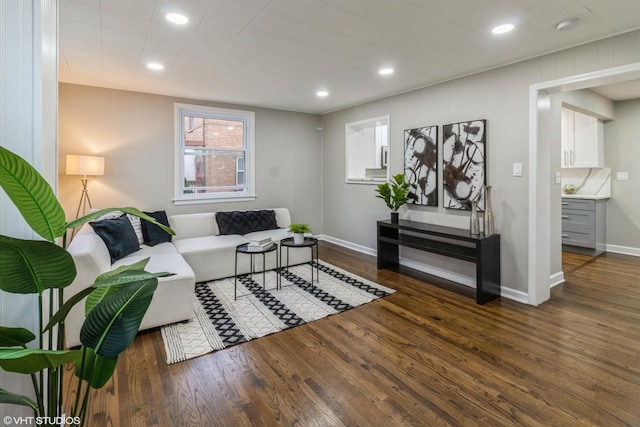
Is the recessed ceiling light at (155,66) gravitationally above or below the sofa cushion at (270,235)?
above

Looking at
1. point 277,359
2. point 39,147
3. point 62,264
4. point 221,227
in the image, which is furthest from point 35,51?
point 221,227

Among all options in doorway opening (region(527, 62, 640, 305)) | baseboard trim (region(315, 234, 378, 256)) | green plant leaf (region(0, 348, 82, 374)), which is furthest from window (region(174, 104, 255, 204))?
green plant leaf (region(0, 348, 82, 374))

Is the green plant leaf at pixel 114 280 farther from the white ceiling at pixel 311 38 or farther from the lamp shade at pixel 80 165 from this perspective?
the lamp shade at pixel 80 165

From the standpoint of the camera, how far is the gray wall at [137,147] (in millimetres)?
4082

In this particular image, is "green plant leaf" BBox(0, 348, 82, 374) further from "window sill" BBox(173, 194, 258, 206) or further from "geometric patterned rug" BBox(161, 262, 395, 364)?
"window sill" BBox(173, 194, 258, 206)

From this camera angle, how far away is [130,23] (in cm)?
244

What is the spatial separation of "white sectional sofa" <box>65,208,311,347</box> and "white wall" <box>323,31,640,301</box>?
2199 mm

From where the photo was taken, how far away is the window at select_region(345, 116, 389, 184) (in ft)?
18.2

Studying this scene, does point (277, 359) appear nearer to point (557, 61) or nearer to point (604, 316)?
point (604, 316)

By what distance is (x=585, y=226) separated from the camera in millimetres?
5156

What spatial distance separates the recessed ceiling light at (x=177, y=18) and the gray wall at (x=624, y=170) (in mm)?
6398

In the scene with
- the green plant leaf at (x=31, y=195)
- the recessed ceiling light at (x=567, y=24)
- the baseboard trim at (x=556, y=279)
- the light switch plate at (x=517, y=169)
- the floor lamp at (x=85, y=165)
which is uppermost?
the recessed ceiling light at (x=567, y=24)

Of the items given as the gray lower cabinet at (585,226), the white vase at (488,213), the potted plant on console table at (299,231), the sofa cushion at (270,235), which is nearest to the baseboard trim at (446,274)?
the white vase at (488,213)

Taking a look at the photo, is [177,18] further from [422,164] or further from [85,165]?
[422,164]
